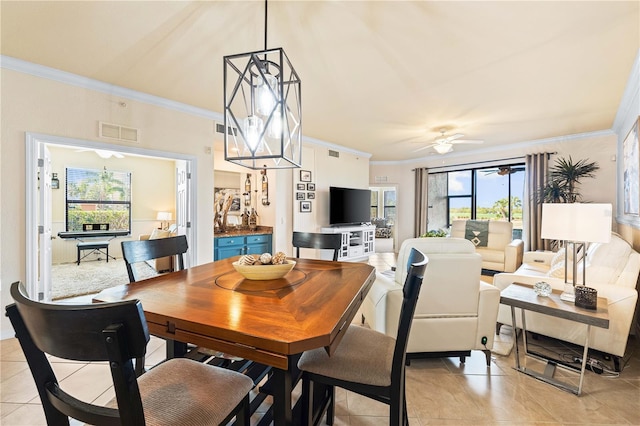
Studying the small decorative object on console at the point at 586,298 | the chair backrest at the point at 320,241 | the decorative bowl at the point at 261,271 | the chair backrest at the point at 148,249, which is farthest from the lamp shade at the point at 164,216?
the small decorative object on console at the point at 586,298

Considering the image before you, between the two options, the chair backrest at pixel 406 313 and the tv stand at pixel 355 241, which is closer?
the chair backrest at pixel 406 313

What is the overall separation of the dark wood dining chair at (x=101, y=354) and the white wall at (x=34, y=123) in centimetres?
275

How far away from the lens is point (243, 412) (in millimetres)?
1152

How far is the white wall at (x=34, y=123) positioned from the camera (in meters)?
2.58

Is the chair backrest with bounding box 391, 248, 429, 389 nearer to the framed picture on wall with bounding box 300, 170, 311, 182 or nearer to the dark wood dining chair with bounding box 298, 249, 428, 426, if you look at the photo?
the dark wood dining chair with bounding box 298, 249, 428, 426

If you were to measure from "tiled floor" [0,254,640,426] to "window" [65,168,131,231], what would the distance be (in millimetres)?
5128

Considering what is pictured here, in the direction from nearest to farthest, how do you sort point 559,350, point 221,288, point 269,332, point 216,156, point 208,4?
point 269,332 < point 221,288 < point 208,4 < point 559,350 < point 216,156

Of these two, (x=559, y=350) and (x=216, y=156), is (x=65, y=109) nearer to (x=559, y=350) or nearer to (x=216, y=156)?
(x=216, y=156)

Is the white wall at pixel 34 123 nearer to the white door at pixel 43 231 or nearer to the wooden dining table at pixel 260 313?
the white door at pixel 43 231

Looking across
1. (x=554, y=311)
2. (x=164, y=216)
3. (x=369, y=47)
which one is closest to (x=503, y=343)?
(x=554, y=311)

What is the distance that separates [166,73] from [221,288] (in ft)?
8.42

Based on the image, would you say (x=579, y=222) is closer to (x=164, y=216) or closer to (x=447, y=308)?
(x=447, y=308)

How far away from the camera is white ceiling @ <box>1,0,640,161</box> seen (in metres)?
1.92

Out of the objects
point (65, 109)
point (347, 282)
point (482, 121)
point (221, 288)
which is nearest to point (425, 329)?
point (347, 282)
